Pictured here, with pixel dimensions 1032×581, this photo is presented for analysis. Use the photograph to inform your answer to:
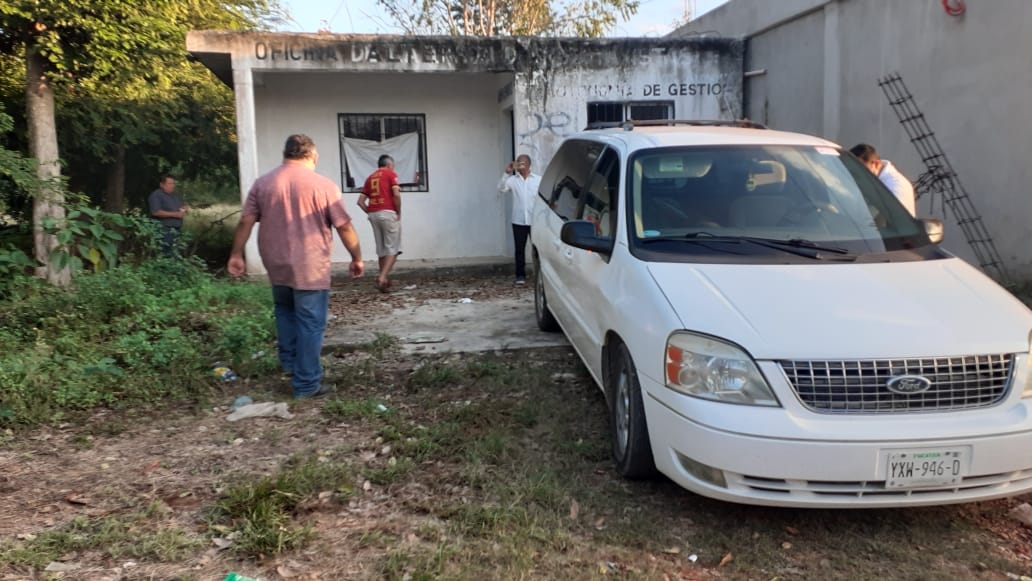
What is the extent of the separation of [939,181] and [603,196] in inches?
202

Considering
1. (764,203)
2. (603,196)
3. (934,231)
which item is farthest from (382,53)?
(934,231)

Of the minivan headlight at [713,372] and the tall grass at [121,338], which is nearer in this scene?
the minivan headlight at [713,372]

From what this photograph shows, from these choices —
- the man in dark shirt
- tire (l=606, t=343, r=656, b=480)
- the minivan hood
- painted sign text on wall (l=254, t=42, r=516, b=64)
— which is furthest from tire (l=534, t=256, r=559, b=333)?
the man in dark shirt

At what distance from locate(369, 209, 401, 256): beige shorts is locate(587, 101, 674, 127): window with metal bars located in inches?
140

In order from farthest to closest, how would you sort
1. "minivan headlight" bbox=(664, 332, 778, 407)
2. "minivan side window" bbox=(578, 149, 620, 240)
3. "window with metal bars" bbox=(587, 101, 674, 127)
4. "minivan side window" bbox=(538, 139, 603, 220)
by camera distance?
"window with metal bars" bbox=(587, 101, 674, 127) < "minivan side window" bbox=(538, 139, 603, 220) < "minivan side window" bbox=(578, 149, 620, 240) < "minivan headlight" bbox=(664, 332, 778, 407)

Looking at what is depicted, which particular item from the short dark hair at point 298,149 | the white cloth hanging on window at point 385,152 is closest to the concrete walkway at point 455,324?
the short dark hair at point 298,149

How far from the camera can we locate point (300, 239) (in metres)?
5.17

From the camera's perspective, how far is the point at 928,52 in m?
8.13

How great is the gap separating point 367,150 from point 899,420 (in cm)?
1023

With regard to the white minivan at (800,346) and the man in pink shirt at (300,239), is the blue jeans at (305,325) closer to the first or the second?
the man in pink shirt at (300,239)

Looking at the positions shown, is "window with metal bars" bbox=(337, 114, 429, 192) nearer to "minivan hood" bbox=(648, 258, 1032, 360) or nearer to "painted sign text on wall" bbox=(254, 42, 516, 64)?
"painted sign text on wall" bbox=(254, 42, 516, 64)

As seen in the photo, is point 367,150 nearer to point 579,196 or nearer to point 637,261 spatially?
point 579,196

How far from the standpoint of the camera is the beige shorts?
9516 mm

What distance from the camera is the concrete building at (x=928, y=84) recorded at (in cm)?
722
